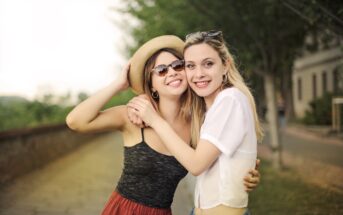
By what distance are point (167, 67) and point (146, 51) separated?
194mm

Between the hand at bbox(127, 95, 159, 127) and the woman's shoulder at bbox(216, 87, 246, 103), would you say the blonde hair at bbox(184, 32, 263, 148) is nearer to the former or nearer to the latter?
the woman's shoulder at bbox(216, 87, 246, 103)

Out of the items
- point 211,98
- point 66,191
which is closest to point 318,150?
point 66,191

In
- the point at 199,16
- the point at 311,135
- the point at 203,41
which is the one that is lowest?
the point at 311,135

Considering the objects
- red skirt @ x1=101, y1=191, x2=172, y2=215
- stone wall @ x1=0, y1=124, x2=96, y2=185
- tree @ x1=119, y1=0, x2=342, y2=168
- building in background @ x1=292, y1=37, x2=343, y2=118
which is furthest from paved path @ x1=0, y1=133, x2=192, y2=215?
building in background @ x1=292, y1=37, x2=343, y2=118

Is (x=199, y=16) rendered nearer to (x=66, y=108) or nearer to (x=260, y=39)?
(x=260, y=39)

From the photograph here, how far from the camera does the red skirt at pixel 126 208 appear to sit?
2816 millimetres

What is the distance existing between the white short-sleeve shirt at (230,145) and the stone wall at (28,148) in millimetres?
7670

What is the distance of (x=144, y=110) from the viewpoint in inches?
99.3

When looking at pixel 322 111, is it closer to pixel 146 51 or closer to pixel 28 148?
pixel 28 148

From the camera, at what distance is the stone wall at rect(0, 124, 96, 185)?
9492mm

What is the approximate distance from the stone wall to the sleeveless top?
274 inches

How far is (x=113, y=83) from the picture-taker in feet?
9.23

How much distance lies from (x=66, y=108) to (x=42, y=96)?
2.65 meters

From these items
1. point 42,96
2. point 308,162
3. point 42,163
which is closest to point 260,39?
point 308,162
